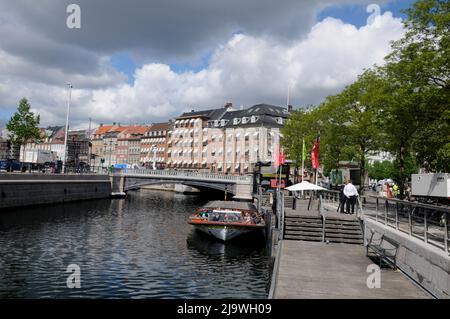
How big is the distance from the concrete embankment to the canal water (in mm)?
4014

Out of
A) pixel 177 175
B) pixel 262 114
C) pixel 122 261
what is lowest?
pixel 122 261

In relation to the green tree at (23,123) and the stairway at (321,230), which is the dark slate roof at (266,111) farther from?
the stairway at (321,230)

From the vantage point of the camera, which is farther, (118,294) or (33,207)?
(33,207)

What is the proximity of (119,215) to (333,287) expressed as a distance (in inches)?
1404

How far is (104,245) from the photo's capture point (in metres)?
26.9

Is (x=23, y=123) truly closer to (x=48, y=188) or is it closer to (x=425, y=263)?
(x=48, y=188)

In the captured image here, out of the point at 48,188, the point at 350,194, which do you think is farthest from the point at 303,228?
the point at 48,188

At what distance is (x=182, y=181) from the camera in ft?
243

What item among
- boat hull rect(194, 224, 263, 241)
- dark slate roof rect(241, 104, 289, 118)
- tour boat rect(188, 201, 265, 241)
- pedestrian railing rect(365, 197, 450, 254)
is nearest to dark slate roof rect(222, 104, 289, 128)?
dark slate roof rect(241, 104, 289, 118)

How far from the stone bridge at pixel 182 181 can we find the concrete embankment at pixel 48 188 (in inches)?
135

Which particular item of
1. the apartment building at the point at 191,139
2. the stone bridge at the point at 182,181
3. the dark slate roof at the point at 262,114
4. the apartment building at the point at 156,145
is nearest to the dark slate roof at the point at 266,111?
the dark slate roof at the point at 262,114

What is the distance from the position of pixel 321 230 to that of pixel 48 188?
3833 cm
